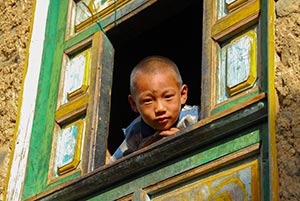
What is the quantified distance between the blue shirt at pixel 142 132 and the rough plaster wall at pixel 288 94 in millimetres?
727

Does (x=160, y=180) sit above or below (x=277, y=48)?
below

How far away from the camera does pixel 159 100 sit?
579cm

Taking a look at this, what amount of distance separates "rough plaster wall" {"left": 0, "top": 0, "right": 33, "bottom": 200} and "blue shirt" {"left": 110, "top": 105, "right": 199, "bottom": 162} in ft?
2.41

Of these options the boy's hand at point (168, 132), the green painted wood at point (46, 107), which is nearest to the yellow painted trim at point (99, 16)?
the green painted wood at point (46, 107)

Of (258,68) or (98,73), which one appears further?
(98,73)

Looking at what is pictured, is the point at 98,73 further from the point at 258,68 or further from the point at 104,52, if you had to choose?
the point at 258,68

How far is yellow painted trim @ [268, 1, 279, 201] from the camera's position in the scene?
16.0 ft

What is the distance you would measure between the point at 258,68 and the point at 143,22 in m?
1.09

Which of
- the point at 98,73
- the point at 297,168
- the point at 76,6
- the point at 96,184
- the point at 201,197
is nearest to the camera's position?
the point at 297,168

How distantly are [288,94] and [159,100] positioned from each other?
88 cm

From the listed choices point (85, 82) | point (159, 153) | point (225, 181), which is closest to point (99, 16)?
point (85, 82)

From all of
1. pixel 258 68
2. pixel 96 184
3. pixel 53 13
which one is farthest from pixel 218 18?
pixel 53 13

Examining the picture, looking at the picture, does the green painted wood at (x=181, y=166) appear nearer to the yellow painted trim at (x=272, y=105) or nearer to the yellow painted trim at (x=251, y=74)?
the yellow painted trim at (x=272, y=105)

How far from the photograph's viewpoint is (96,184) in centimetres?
576
